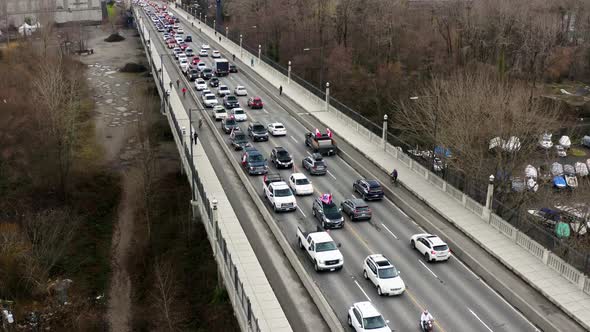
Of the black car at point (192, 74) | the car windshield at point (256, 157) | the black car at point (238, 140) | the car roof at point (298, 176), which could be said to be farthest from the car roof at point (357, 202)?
the black car at point (192, 74)

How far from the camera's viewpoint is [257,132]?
210 ft

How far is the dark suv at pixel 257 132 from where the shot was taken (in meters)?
63.9

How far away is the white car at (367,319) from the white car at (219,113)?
136 feet

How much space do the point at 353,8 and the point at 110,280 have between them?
75188 millimetres

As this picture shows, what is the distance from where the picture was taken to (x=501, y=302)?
35.6m

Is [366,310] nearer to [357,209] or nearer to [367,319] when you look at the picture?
[367,319]

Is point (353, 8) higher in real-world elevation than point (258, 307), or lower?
higher

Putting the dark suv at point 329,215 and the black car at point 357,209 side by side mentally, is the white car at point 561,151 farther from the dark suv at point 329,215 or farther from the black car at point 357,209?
the dark suv at point 329,215

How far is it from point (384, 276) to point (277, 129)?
105 feet

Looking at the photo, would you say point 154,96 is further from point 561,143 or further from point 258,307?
point 258,307

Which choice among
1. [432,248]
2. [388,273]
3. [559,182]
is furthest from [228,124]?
[559,182]

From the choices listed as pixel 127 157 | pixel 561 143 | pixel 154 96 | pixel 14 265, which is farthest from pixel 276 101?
pixel 14 265

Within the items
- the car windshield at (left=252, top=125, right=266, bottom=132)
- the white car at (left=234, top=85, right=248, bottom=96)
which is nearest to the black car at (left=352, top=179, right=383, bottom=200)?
the car windshield at (left=252, top=125, right=266, bottom=132)

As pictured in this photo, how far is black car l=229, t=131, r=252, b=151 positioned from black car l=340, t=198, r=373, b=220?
17199 millimetres
